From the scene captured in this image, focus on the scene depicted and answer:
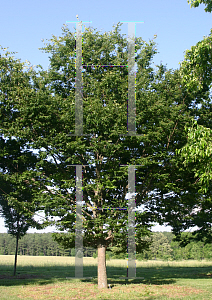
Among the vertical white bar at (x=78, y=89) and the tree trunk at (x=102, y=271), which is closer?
the vertical white bar at (x=78, y=89)

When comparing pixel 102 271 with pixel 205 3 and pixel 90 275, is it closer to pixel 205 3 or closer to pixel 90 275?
pixel 90 275

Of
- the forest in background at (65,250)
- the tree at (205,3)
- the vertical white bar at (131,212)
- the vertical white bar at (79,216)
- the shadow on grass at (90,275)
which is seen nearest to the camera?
the tree at (205,3)

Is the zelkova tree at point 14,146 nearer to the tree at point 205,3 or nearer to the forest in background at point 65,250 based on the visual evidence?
the tree at point 205,3

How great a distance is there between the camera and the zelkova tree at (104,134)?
1402 centimetres

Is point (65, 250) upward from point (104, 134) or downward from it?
downward

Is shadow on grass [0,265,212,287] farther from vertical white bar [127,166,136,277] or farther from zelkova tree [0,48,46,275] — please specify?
zelkova tree [0,48,46,275]

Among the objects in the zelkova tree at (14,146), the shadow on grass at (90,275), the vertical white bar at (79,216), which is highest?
the zelkova tree at (14,146)

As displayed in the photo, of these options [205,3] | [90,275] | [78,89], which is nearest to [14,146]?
[78,89]

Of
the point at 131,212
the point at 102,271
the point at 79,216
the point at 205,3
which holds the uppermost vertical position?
the point at 205,3

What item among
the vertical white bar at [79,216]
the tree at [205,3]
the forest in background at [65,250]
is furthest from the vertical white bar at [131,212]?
the forest in background at [65,250]

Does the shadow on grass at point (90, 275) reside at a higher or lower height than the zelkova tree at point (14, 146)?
lower

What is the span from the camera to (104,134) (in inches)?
576

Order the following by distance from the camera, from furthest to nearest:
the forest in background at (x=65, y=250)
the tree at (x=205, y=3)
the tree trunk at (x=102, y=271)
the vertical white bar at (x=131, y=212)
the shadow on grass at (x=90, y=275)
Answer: the forest in background at (x=65, y=250), the shadow on grass at (x=90, y=275), the tree trunk at (x=102, y=271), the vertical white bar at (x=131, y=212), the tree at (x=205, y=3)

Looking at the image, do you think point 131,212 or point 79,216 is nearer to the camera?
point 79,216
